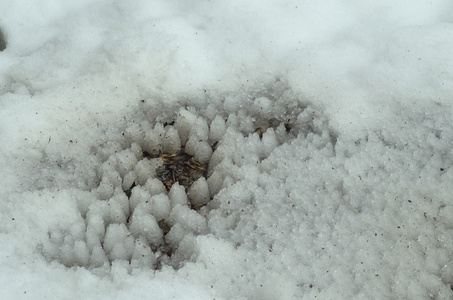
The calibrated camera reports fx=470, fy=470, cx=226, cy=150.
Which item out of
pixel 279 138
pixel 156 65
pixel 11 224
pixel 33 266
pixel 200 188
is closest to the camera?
pixel 33 266

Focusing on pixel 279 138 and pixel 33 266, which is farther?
pixel 279 138

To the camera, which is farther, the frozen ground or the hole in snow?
the hole in snow

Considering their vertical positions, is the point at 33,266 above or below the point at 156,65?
below

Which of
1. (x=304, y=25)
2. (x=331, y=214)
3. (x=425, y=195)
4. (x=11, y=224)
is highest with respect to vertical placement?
(x=304, y=25)

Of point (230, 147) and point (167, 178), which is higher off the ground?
point (230, 147)

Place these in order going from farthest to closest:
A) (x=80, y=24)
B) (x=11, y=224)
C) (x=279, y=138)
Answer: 1. (x=80, y=24)
2. (x=279, y=138)
3. (x=11, y=224)

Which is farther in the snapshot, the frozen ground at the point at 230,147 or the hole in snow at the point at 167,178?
the hole in snow at the point at 167,178

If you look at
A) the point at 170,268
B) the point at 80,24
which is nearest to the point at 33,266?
the point at 170,268

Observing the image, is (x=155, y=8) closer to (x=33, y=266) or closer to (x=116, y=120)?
(x=116, y=120)
